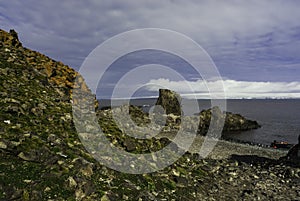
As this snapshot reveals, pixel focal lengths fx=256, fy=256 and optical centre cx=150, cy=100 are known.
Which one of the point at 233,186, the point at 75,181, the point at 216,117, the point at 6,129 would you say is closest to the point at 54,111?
the point at 6,129

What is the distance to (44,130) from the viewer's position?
13.7 meters

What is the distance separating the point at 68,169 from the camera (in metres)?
11.1

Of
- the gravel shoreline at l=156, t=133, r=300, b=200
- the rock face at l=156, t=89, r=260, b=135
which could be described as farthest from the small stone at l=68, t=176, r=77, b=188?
the rock face at l=156, t=89, r=260, b=135

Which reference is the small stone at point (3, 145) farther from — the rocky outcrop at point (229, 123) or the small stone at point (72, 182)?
the rocky outcrop at point (229, 123)

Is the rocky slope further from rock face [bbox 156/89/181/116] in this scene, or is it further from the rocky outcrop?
the rocky outcrop

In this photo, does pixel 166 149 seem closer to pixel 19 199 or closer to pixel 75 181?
pixel 75 181

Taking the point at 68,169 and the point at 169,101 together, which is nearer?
the point at 68,169

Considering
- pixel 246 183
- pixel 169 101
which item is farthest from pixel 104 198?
pixel 169 101

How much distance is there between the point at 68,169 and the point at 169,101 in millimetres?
86933

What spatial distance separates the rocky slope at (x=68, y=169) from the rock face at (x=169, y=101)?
69692 millimetres

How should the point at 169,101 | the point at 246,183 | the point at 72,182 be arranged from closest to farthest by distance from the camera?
1. the point at 72,182
2. the point at 246,183
3. the point at 169,101

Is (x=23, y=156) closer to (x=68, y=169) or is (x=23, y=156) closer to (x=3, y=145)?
(x=3, y=145)

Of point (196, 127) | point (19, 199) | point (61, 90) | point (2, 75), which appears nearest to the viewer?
point (19, 199)

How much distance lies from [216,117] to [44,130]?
90507mm
